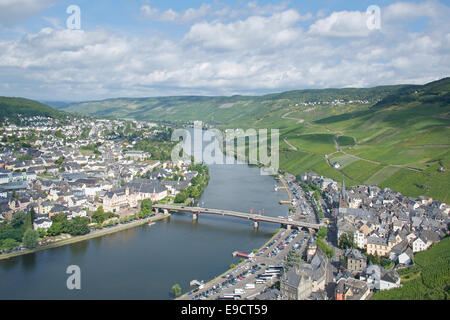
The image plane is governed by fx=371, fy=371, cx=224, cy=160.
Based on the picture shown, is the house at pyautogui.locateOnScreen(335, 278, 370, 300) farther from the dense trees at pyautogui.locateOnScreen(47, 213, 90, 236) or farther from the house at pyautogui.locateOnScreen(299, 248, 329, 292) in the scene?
the dense trees at pyautogui.locateOnScreen(47, 213, 90, 236)

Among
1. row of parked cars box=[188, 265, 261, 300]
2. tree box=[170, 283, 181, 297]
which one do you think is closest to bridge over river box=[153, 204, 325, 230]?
row of parked cars box=[188, 265, 261, 300]

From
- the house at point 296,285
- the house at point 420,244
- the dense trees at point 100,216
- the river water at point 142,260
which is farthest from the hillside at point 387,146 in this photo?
the dense trees at point 100,216

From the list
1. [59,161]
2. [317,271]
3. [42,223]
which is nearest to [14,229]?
[42,223]

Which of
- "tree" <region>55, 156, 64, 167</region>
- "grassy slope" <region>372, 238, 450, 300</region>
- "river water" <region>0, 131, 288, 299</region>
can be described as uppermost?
"tree" <region>55, 156, 64, 167</region>

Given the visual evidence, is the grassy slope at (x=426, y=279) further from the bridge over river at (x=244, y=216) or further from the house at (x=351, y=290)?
the bridge over river at (x=244, y=216)

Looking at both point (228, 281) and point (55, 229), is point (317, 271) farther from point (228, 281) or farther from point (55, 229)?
point (55, 229)

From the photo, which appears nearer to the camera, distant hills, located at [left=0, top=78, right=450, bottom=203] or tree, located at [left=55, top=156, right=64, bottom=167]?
distant hills, located at [left=0, top=78, right=450, bottom=203]
